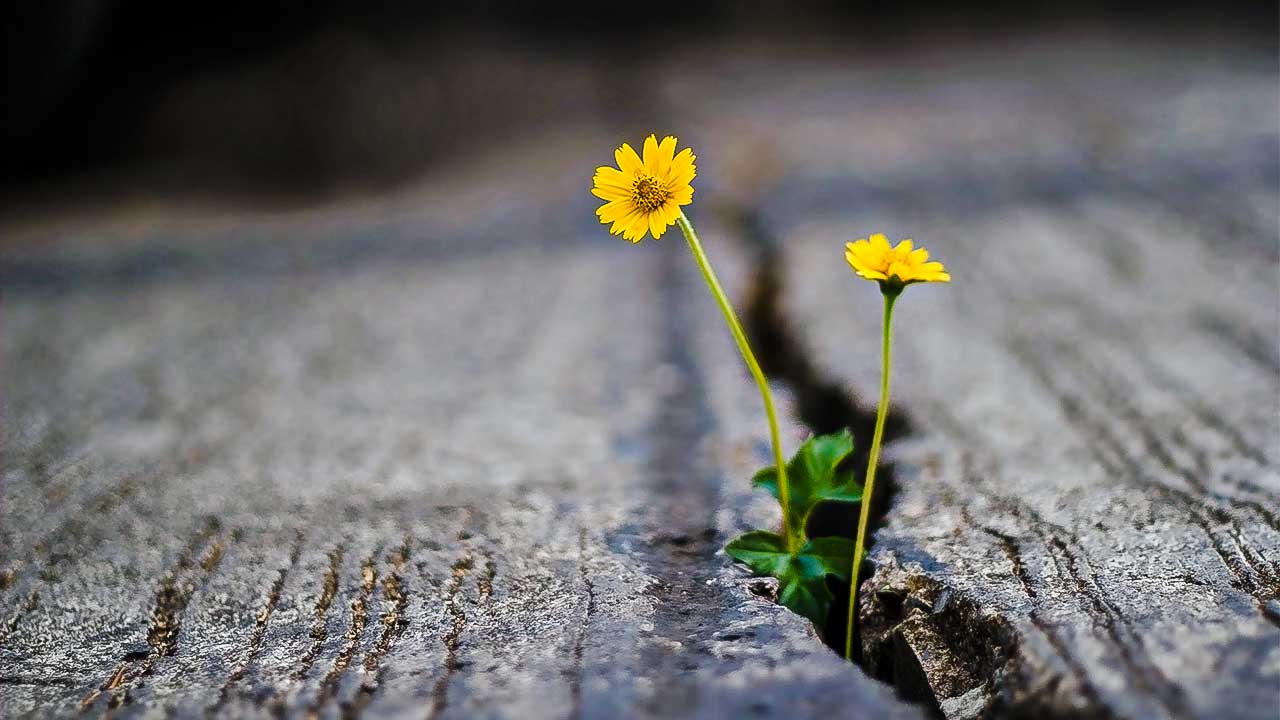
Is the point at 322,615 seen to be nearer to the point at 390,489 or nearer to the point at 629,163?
the point at 390,489

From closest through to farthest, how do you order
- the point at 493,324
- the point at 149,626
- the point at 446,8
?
the point at 149,626 < the point at 493,324 < the point at 446,8

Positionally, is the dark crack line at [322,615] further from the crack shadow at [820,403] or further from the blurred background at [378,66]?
the blurred background at [378,66]

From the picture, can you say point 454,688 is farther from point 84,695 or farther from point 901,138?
point 901,138

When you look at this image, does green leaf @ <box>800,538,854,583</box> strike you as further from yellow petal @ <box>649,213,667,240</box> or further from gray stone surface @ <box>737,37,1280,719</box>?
yellow petal @ <box>649,213,667,240</box>

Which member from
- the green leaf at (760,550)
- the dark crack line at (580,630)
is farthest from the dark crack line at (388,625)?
the green leaf at (760,550)

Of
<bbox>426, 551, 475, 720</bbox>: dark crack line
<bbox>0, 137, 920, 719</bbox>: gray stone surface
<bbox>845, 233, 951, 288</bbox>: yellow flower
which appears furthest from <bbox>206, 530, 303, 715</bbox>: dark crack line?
<bbox>845, 233, 951, 288</bbox>: yellow flower

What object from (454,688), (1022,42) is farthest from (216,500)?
(1022,42)

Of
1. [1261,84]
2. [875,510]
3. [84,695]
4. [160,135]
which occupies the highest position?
[1261,84]
